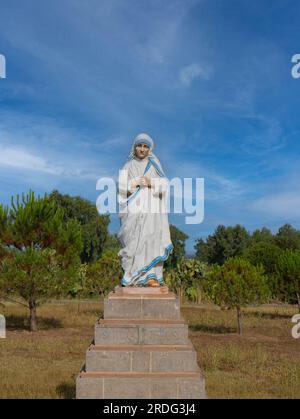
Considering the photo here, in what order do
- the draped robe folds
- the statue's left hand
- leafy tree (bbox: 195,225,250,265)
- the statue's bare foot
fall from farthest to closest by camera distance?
leafy tree (bbox: 195,225,250,265) < the statue's left hand < the draped robe folds < the statue's bare foot

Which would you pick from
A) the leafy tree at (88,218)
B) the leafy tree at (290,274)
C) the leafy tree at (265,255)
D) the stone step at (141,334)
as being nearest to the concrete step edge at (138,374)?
the stone step at (141,334)

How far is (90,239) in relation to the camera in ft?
163

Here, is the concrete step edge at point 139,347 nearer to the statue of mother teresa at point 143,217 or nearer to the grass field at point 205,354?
the statue of mother teresa at point 143,217

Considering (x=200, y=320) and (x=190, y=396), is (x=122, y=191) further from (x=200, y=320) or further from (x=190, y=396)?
(x=200, y=320)

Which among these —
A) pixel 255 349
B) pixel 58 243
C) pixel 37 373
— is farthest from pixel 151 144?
pixel 58 243

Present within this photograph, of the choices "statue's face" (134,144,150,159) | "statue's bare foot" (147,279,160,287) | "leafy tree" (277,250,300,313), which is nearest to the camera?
"statue's bare foot" (147,279,160,287)

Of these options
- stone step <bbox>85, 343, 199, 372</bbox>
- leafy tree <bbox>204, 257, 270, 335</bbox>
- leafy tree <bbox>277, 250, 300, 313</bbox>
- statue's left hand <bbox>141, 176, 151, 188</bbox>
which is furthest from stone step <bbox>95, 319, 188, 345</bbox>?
leafy tree <bbox>277, 250, 300, 313</bbox>

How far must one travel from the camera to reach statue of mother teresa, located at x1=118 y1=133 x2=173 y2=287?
7.39 meters

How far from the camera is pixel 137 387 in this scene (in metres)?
6.22

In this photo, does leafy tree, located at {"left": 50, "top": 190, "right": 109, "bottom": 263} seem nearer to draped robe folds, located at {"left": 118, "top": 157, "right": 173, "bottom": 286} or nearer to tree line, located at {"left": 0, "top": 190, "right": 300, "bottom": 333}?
tree line, located at {"left": 0, "top": 190, "right": 300, "bottom": 333}

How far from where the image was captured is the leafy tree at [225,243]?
5850 cm

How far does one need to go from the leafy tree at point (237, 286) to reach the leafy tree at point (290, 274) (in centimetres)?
452

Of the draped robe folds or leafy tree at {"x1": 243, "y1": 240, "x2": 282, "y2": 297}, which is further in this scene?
leafy tree at {"x1": 243, "y1": 240, "x2": 282, "y2": 297}

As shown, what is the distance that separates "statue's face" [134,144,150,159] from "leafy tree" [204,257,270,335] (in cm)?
1253
